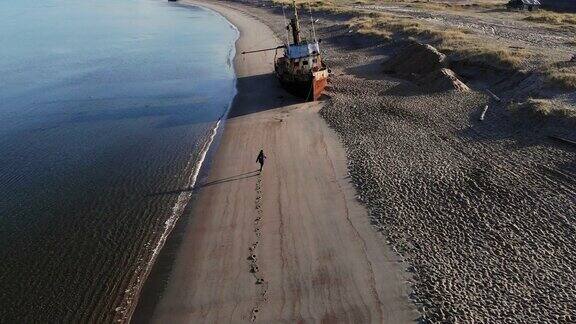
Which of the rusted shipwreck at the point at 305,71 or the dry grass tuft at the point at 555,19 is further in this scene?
the dry grass tuft at the point at 555,19

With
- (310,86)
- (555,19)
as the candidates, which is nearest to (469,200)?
(310,86)

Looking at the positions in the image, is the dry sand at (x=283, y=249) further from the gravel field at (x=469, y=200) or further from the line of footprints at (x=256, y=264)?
the gravel field at (x=469, y=200)

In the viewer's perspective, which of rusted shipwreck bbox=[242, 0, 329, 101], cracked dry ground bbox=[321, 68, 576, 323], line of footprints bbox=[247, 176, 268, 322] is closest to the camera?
cracked dry ground bbox=[321, 68, 576, 323]

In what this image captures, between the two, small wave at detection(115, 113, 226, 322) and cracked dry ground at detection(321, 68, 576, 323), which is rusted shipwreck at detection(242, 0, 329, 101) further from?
small wave at detection(115, 113, 226, 322)

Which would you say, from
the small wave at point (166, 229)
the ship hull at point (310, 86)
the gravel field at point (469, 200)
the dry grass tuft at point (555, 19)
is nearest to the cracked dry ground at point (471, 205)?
the gravel field at point (469, 200)

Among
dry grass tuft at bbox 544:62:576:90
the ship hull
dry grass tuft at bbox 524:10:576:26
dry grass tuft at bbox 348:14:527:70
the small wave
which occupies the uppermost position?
dry grass tuft at bbox 524:10:576:26

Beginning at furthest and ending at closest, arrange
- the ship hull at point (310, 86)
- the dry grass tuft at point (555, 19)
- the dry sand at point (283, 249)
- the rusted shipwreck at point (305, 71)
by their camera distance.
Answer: the dry grass tuft at point (555, 19) < the rusted shipwreck at point (305, 71) < the ship hull at point (310, 86) < the dry sand at point (283, 249)

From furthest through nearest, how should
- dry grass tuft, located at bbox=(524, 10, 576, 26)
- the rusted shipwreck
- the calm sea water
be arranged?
dry grass tuft, located at bbox=(524, 10, 576, 26) < the rusted shipwreck < the calm sea water

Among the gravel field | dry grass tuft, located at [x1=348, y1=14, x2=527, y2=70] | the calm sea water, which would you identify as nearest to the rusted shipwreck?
the gravel field

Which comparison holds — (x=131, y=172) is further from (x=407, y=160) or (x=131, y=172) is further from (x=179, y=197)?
(x=407, y=160)
